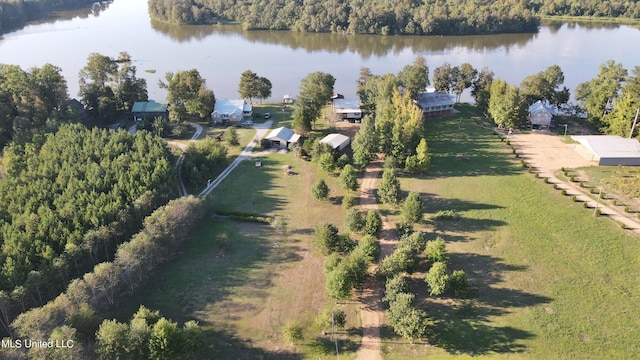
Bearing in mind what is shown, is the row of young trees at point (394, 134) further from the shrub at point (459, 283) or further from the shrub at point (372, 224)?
the shrub at point (459, 283)

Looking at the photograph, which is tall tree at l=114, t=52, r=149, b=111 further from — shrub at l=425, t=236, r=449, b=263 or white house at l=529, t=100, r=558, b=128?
white house at l=529, t=100, r=558, b=128

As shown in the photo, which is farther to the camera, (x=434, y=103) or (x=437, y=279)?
(x=434, y=103)

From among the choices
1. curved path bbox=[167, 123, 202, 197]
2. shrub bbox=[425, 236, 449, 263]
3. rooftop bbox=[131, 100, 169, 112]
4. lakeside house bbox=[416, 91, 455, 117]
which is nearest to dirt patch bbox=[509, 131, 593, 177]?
lakeside house bbox=[416, 91, 455, 117]

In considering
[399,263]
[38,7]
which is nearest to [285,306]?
[399,263]

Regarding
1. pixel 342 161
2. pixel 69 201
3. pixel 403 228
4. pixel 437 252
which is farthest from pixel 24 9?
pixel 437 252

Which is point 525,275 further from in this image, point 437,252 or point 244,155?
point 244,155

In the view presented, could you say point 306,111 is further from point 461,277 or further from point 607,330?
point 607,330
